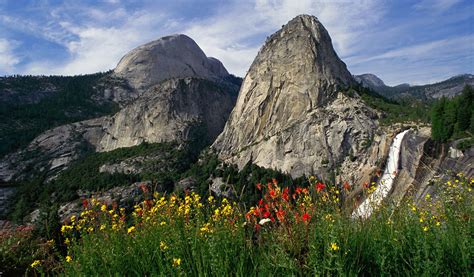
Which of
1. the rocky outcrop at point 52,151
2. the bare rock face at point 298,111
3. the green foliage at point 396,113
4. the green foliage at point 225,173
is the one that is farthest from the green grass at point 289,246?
the rocky outcrop at point 52,151

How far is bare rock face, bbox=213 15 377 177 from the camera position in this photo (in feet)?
Result: 271

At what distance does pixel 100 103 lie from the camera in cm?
17675

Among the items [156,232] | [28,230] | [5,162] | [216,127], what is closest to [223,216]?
[156,232]

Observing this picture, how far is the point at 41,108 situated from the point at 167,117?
8115 centimetres

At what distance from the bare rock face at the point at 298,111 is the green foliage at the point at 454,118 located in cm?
1926

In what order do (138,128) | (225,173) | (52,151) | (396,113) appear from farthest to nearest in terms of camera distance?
(138,128)
(52,151)
(225,173)
(396,113)

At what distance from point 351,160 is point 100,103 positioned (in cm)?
15091

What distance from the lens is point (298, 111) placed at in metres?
98.1

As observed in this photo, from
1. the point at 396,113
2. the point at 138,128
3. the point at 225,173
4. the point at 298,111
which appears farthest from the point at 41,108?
the point at 396,113

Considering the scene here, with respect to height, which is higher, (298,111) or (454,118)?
(298,111)

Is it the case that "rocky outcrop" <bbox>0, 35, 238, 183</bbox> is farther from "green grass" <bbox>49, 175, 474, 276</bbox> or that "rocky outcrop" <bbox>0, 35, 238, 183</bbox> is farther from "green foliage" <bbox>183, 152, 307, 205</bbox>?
"green grass" <bbox>49, 175, 474, 276</bbox>

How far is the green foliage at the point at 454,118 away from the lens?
5386cm

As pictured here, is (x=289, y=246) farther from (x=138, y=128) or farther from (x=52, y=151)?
(x=52, y=151)

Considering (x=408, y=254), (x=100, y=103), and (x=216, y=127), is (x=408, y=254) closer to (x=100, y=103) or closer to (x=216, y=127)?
(x=216, y=127)
